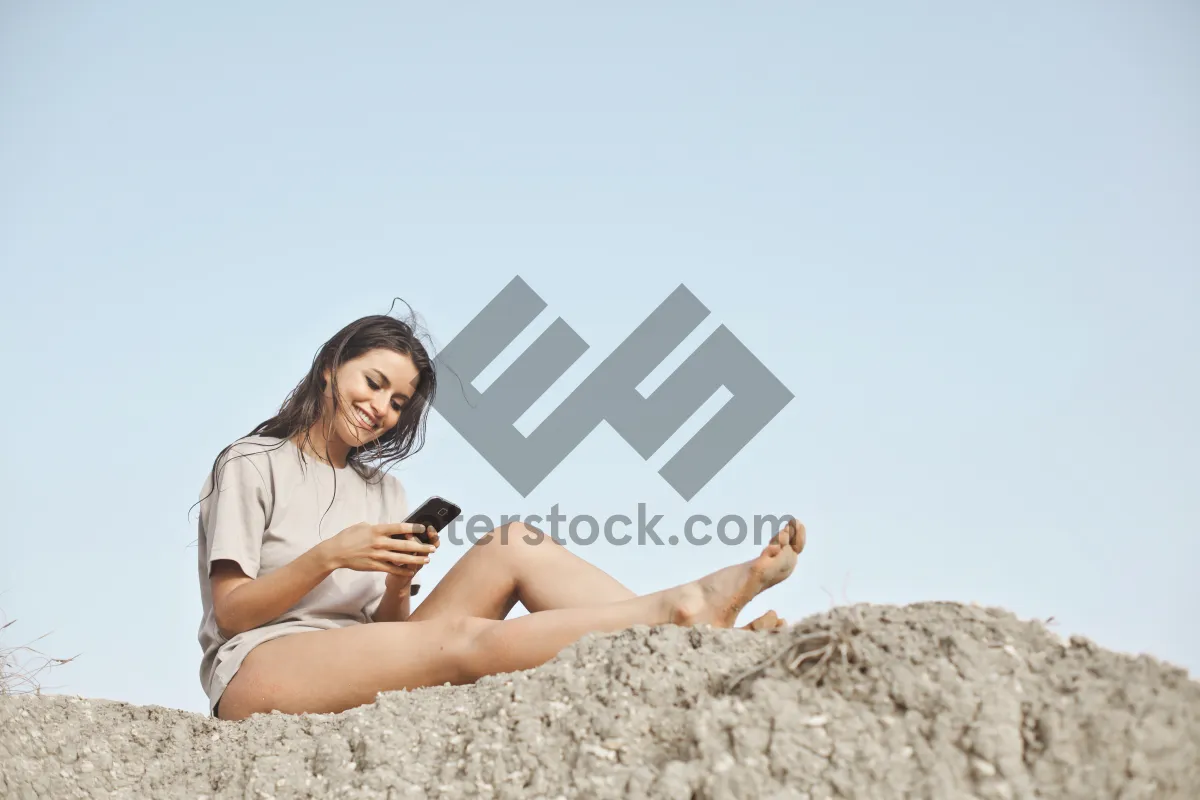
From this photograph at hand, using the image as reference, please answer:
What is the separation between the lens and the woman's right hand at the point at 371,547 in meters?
→ 2.83

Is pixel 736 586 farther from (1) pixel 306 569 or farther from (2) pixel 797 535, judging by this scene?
(1) pixel 306 569

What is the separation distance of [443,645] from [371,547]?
397 mm

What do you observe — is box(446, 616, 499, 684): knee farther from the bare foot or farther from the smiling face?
the smiling face

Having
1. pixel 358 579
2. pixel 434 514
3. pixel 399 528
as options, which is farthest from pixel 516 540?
pixel 358 579

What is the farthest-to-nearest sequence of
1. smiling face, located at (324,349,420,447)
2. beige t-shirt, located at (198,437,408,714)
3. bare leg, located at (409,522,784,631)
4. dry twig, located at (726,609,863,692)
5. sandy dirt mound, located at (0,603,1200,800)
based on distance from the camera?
smiling face, located at (324,349,420,447) < beige t-shirt, located at (198,437,408,714) < bare leg, located at (409,522,784,631) < dry twig, located at (726,609,863,692) < sandy dirt mound, located at (0,603,1200,800)

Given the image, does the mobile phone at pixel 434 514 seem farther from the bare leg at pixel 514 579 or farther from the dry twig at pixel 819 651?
the dry twig at pixel 819 651

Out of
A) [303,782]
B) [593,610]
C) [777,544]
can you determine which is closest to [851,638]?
[777,544]

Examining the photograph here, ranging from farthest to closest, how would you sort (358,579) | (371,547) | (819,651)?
(358,579)
(371,547)
(819,651)

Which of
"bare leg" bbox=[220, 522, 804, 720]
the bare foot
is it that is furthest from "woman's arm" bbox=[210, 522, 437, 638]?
the bare foot

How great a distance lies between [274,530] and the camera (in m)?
3.31

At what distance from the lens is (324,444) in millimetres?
3686

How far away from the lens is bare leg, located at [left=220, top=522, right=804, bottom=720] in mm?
2471

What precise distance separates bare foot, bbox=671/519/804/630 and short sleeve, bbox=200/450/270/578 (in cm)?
159

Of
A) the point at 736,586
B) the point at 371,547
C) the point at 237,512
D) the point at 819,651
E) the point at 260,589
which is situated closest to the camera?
the point at 819,651
